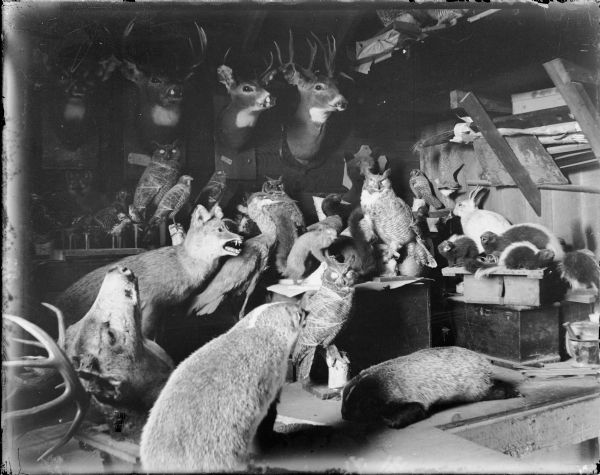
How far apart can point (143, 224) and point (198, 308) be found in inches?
30.3

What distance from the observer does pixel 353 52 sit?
434 cm

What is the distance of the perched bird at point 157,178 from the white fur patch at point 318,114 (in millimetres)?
1195

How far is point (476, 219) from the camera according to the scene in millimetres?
5184

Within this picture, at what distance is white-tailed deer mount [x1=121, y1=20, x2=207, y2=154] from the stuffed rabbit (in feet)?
9.90

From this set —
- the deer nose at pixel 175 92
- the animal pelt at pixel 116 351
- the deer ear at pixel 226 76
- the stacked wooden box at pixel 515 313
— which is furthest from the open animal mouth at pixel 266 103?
the stacked wooden box at pixel 515 313

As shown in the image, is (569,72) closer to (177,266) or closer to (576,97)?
(576,97)

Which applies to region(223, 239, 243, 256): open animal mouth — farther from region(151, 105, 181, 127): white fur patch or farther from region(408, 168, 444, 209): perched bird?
region(408, 168, 444, 209): perched bird

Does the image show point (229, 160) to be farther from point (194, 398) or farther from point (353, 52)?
point (194, 398)

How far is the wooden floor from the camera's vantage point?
105 inches

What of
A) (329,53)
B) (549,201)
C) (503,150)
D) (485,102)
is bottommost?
(549,201)

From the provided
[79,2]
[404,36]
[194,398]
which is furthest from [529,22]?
[194,398]

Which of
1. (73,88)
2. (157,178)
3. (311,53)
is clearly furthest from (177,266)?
(311,53)

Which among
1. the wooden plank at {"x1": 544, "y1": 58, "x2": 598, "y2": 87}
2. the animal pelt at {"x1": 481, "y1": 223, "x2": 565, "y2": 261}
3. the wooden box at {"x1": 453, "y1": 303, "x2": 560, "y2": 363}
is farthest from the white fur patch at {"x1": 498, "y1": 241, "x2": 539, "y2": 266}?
the wooden plank at {"x1": 544, "y1": 58, "x2": 598, "y2": 87}

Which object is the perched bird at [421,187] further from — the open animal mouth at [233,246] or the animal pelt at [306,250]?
the open animal mouth at [233,246]
